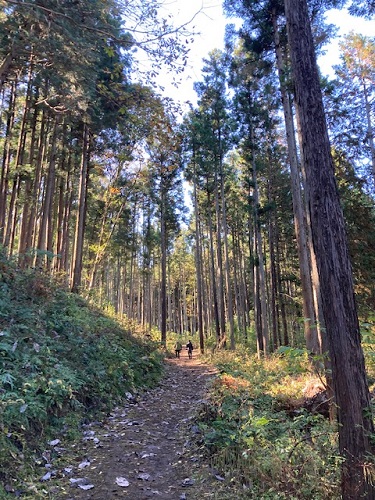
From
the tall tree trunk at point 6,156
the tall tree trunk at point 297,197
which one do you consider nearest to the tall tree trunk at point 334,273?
the tall tree trunk at point 297,197

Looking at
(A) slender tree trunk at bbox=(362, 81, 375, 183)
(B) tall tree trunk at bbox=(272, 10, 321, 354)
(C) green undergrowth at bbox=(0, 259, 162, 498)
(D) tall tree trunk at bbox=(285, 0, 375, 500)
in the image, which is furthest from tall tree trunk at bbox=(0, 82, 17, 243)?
(A) slender tree trunk at bbox=(362, 81, 375, 183)

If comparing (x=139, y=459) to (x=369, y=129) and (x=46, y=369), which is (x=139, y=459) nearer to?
(x=46, y=369)

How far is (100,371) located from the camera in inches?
281

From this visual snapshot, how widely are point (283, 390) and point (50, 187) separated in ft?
34.5

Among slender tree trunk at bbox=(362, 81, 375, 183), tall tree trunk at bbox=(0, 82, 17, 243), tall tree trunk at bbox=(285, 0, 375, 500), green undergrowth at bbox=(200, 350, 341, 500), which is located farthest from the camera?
slender tree trunk at bbox=(362, 81, 375, 183)

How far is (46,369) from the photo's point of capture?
5.35 m

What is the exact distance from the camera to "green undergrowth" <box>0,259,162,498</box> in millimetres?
4020

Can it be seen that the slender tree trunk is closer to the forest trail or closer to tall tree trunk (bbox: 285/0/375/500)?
tall tree trunk (bbox: 285/0/375/500)

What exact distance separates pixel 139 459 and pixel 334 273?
12.1ft

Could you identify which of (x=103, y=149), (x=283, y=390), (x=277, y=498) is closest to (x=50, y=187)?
(x=103, y=149)

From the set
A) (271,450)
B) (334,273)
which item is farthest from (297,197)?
(271,450)

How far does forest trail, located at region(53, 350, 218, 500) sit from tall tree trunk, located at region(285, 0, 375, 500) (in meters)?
1.65

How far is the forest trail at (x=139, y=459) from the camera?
3629 millimetres

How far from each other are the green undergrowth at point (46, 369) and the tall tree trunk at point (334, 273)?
3441 millimetres
